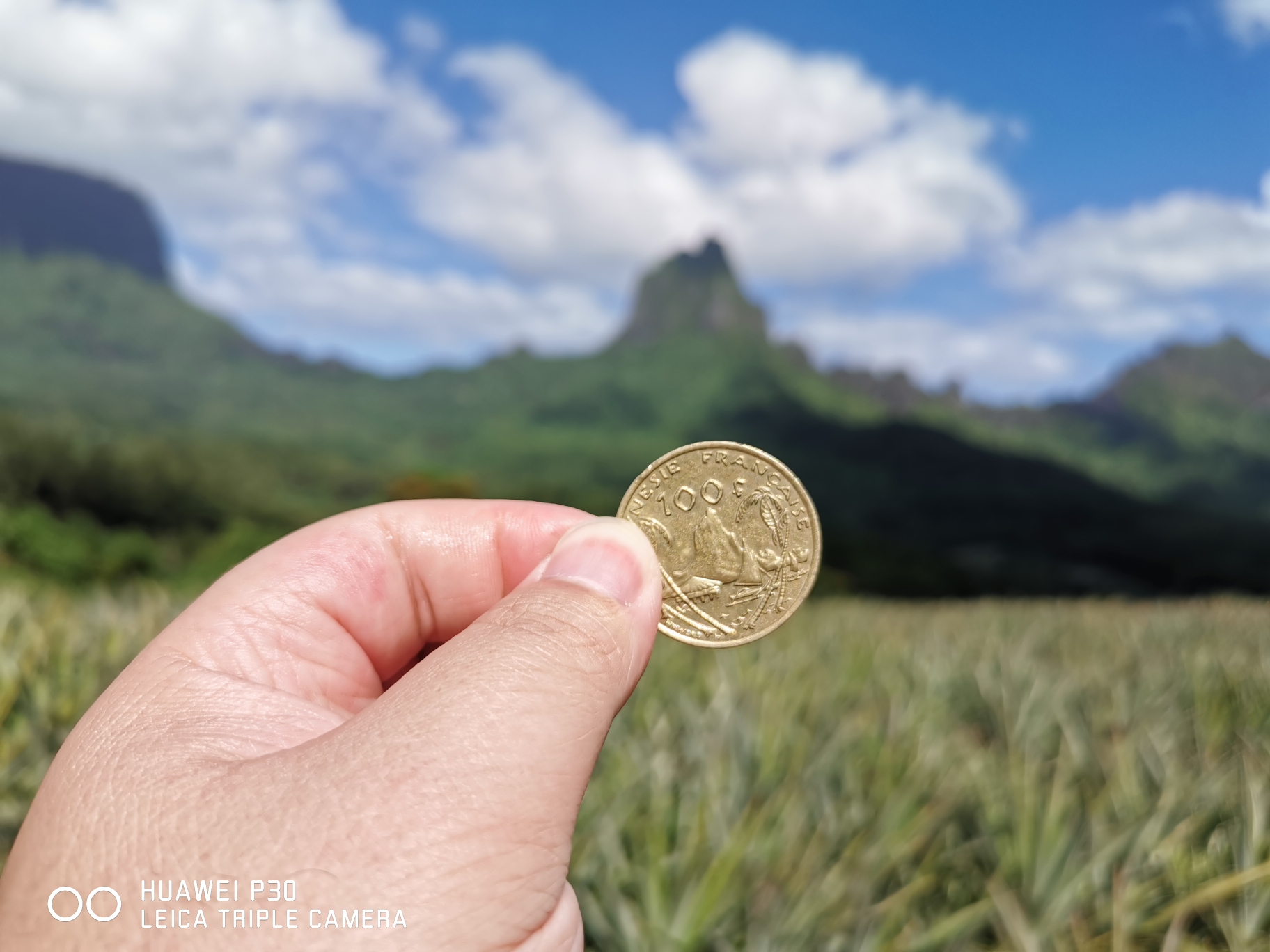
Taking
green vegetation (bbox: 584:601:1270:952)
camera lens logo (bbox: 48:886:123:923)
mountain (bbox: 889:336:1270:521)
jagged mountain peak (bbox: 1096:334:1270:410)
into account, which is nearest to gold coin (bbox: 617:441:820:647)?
green vegetation (bbox: 584:601:1270:952)

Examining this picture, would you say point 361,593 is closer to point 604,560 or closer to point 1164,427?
point 604,560

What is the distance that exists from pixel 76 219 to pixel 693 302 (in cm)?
13604

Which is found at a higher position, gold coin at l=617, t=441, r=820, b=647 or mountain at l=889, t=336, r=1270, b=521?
mountain at l=889, t=336, r=1270, b=521

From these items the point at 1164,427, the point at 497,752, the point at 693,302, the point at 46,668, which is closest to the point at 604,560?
the point at 497,752

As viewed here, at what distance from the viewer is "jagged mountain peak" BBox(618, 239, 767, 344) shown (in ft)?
493

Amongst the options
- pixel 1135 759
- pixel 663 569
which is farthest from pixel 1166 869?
pixel 663 569

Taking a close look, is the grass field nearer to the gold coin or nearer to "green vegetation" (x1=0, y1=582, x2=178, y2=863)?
"green vegetation" (x1=0, y1=582, x2=178, y2=863)

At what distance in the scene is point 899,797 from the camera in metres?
3.32

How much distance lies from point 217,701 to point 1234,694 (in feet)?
18.6

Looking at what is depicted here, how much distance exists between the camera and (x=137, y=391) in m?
114

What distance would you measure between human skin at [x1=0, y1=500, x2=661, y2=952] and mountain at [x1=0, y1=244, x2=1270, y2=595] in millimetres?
23948

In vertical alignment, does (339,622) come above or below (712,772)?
above

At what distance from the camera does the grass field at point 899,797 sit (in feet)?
8.84

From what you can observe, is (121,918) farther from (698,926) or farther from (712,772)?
(712,772)
